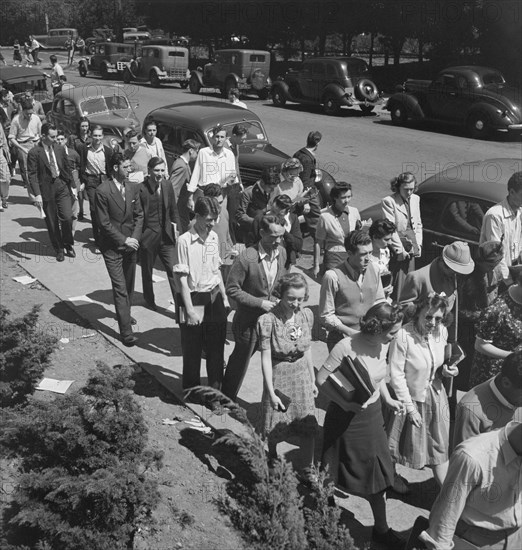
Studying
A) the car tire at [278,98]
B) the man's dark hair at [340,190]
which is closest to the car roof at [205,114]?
the man's dark hair at [340,190]

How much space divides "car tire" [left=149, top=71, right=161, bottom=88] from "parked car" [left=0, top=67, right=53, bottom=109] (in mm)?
11547

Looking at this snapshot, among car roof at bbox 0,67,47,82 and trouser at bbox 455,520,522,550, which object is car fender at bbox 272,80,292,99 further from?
trouser at bbox 455,520,522,550

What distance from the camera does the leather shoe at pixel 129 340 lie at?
7.80 metres

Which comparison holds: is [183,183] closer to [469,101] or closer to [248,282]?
[248,282]

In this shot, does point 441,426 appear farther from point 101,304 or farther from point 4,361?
point 101,304

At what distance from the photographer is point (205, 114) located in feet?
43.0

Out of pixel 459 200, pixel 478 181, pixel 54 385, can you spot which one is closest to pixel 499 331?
pixel 459 200

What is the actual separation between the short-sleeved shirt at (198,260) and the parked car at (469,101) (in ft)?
51.1

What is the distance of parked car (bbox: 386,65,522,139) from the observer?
66.2 ft

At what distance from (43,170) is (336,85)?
16837 millimetres

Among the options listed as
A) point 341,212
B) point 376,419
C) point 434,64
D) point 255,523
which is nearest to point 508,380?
point 376,419

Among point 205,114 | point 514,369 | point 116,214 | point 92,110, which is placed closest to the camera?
point 514,369

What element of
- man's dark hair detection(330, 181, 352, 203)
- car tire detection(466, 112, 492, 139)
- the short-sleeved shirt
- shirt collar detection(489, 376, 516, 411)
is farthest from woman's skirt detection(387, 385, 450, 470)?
car tire detection(466, 112, 492, 139)

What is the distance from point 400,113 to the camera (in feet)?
76.6
